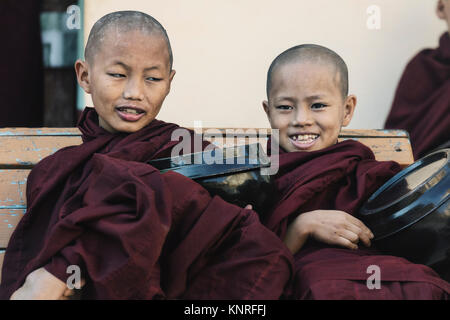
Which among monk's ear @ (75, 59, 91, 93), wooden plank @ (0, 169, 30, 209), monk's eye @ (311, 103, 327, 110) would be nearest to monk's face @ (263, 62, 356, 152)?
monk's eye @ (311, 103, 327, 110)

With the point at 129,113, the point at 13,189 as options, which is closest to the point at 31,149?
the point at 13,189

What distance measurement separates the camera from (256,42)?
10.6 ft

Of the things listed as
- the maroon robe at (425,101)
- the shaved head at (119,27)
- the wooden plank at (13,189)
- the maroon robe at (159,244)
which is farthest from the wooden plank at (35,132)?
the maroon robe at (425,101)

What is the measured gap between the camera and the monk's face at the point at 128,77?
166 cm

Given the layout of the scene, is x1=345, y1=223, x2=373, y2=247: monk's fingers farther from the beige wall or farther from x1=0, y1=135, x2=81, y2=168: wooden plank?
the beige wall

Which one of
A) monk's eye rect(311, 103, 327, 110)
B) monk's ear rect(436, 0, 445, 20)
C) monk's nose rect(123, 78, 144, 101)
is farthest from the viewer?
monk's ear rect(436, 0, 445, 20)

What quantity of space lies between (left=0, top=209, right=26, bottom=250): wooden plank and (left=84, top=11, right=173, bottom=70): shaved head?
1.91 ft

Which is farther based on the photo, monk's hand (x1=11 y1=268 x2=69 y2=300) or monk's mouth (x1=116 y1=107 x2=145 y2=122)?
monk's mouth (x1=116 y1=107 x2=145 y2=122)

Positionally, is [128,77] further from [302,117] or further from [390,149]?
[390,149]

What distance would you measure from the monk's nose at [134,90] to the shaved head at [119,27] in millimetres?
167

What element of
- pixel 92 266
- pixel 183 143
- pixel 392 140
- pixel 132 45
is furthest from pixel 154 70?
pixel 392 140

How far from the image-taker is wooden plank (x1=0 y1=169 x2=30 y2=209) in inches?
71.0

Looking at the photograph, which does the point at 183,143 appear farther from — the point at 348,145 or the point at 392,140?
the point at 392,140

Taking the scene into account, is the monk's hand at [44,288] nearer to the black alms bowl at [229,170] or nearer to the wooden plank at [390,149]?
the black alms bowl at [229,170]
